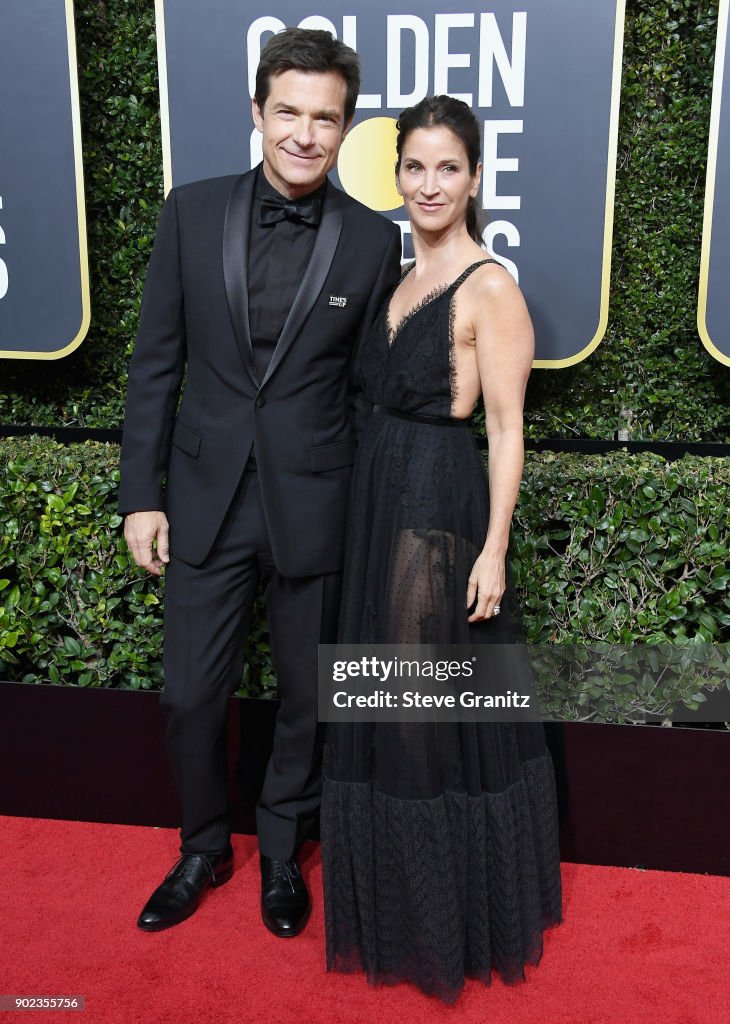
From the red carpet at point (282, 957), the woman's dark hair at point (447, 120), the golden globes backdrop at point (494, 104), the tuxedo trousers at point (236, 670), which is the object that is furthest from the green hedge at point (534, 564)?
the woman's dark hair at point (447, 120)

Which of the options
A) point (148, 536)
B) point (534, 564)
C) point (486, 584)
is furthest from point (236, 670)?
point (534, 564)

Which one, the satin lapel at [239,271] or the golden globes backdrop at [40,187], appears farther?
the golden globes backdrop at [40,187]

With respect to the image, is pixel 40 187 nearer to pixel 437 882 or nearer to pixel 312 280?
pixel 312 280

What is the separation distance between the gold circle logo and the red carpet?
2182mm

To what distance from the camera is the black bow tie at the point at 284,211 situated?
2078 millimetres

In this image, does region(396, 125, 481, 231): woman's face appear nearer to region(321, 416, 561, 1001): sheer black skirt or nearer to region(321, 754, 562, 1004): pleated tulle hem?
region(321, 416, 561, 1001): sheer black skirt

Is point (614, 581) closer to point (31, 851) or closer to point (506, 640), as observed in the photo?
point (506, 640)

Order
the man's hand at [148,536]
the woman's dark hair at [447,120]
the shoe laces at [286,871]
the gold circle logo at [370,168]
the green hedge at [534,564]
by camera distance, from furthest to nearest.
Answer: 1. the gold circle logo at [370,168]
2. the green hedge at [534,564]
3. the shoe laces at [286,871]
4. the man's hand at [148,536]
5. the woman's dark hair at [447,120]

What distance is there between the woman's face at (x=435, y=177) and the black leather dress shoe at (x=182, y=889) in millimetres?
1724

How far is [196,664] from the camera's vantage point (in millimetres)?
2281

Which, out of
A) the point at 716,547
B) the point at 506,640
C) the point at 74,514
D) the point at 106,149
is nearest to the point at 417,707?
the point at 506,640

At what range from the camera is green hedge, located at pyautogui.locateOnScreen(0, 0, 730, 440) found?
122 inches

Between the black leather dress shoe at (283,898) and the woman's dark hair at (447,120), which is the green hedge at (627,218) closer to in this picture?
the woman's dark hair at (447,120)

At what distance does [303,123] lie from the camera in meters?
1.99
